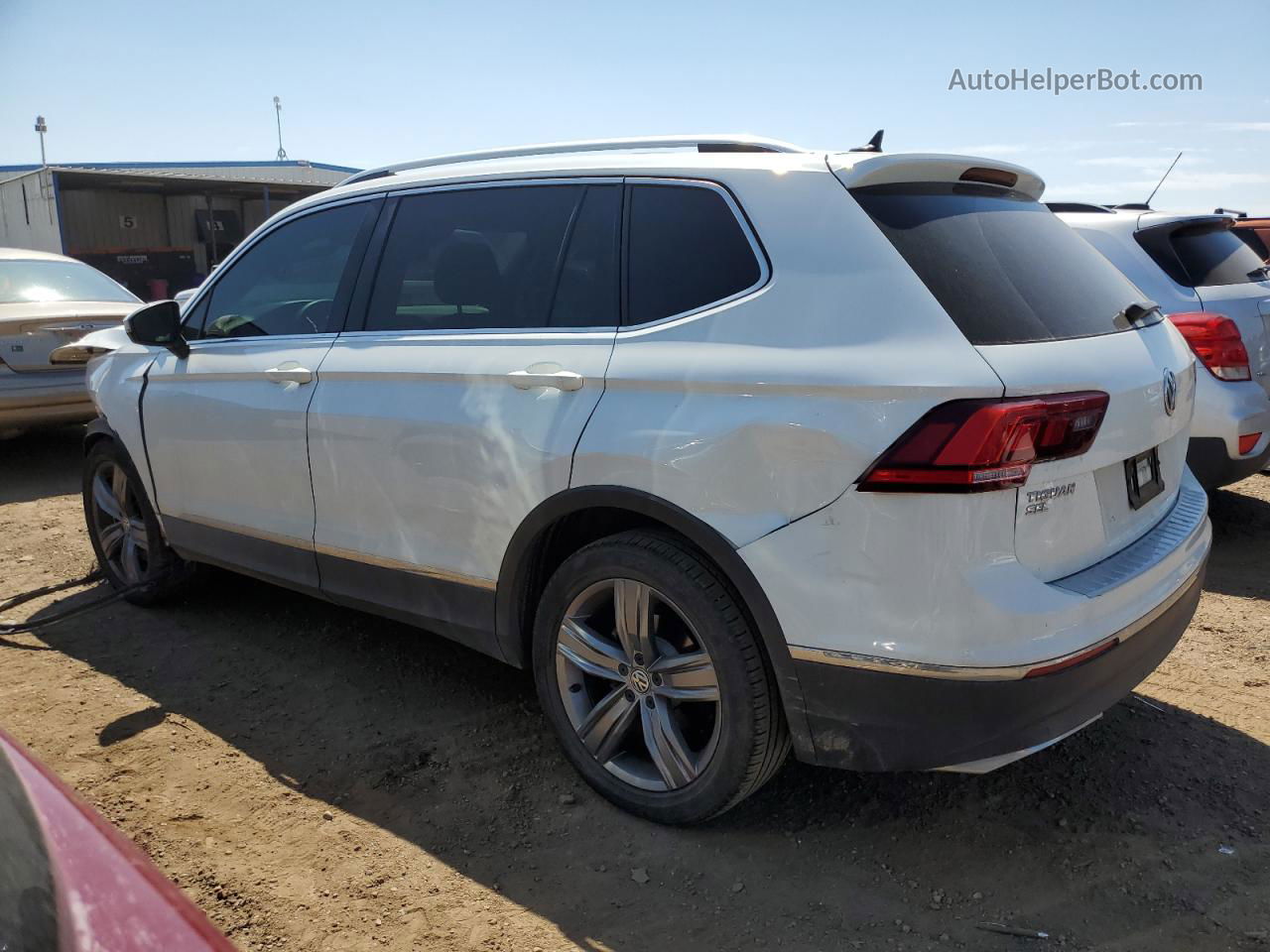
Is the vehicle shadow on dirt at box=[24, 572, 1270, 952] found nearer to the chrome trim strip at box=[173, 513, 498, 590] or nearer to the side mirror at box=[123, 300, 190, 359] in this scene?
the chrome trim strip at box=[173, 513, 498, 590]

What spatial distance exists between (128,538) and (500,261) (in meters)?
2.73

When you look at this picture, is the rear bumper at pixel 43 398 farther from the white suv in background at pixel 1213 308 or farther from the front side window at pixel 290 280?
the white suv in background at pixel 1213 308

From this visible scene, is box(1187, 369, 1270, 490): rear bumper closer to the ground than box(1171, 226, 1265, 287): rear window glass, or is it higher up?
closer to the ground

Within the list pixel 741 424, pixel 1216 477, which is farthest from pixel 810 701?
pixel 1216 477

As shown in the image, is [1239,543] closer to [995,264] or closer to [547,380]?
[995,264]

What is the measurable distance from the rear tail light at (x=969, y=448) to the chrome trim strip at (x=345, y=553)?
1.38 metres

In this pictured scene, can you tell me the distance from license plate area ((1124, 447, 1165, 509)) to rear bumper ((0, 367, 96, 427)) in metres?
6.73

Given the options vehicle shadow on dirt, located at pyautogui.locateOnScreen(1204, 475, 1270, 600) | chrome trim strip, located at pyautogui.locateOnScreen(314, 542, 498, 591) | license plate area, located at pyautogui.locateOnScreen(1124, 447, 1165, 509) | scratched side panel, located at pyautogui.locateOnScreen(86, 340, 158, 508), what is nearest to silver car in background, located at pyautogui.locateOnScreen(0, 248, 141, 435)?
scratched side panel, located at pyautogui.locateOnScreen(86, 340, 158, 508)

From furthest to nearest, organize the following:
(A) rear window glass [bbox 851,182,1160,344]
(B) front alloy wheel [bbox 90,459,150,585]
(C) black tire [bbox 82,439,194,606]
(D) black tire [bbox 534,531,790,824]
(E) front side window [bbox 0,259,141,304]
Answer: (E) front side window [bbox 0,259,141,304], (B) front alloy wheel [bbox 90,459,150,585], (C) black tire [bbox 82,439,194,606], (D) black tire [bbox 534,531,790,824], (A) rear window glass [bbox 851,182,1160,344]

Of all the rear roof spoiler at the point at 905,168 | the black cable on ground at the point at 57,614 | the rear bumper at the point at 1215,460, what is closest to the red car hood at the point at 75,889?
the rear roof spoiler at the point at 905,168

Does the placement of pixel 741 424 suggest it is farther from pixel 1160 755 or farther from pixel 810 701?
pixel 1160 755

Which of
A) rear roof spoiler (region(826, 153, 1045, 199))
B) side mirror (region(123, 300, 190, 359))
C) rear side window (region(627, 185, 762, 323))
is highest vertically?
rear roof spoiler (region(826, 153, 1045, 199))

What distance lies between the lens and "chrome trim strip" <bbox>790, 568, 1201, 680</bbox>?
227cm

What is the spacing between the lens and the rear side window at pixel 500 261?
2998 millimetres
